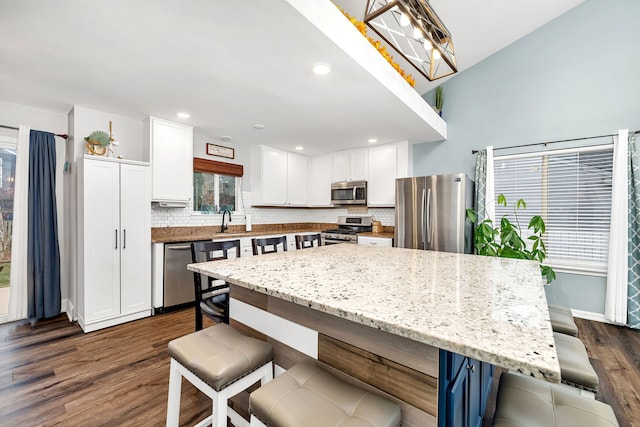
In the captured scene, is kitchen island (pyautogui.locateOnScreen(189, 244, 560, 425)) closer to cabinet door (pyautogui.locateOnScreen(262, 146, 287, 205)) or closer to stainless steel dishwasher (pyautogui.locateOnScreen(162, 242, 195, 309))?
stainless steel dishwasher (pyautogui.locateOnScreen(162, 242, 195, 309))

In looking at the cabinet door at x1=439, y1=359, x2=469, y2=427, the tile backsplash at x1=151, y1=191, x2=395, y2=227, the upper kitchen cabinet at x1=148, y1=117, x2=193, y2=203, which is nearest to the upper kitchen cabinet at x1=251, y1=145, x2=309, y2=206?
the tile backsplash at x1=151, y1=191, x2=395, y2=227

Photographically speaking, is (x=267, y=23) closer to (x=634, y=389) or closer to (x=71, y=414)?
(x=71, y=414)

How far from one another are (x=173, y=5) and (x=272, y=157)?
10.9 ft

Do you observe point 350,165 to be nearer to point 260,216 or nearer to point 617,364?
point 260,216

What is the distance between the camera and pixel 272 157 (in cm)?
484

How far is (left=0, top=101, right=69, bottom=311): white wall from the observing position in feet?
9.98

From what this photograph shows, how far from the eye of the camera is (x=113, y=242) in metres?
3.01

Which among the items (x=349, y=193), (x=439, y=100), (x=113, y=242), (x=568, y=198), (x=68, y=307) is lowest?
(x=68, y=307)

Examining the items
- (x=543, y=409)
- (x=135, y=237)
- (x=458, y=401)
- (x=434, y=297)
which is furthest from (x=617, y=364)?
(x=135, y=237)

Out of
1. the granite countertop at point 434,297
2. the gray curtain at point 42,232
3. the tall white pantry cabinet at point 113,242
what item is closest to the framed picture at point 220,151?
the tall white pantry cabinet at point 113,242

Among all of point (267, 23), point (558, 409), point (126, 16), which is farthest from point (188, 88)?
point (558, 409)

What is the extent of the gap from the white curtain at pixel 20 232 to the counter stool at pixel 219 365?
3025 millimetres

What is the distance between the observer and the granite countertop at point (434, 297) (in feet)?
2.22

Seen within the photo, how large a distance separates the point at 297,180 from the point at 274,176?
21.5 inches
